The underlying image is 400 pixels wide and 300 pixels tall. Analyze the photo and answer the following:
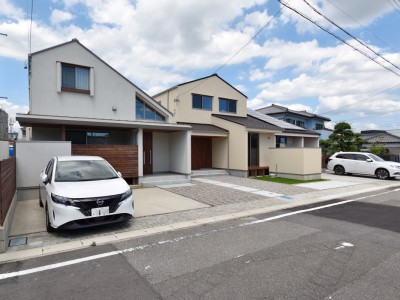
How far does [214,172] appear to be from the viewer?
16.7 metres

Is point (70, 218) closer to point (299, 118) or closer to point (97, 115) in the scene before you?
point (97, 115)

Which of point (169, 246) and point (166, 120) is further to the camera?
point (166, 120)

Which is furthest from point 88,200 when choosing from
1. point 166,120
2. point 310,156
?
point 310,156

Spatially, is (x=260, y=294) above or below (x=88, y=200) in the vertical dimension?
below

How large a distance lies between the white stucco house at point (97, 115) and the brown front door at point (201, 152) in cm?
286

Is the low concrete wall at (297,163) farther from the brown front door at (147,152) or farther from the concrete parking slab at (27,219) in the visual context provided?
the concrete parking slab at (27,219)

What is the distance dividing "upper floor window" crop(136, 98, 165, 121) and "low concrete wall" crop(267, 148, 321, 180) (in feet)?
24.7

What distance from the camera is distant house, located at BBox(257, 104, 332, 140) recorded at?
30.0m

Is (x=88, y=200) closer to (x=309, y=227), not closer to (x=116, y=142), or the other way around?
(x=309, y=227)

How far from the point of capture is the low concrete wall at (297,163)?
15.2 metres

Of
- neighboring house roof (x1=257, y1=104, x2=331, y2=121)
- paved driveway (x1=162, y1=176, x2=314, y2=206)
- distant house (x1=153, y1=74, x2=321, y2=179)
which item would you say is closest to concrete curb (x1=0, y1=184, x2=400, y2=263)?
paved driveway (x1=162, y1=176, x2=314, y2=206)

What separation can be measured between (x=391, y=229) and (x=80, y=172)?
7.39 m

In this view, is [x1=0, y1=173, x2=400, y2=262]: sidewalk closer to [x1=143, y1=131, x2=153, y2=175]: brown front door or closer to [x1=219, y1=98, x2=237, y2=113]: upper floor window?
[x1=143, y1=131, x2=153, y2=175]: brown front door

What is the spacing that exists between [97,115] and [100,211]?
8.47 m
